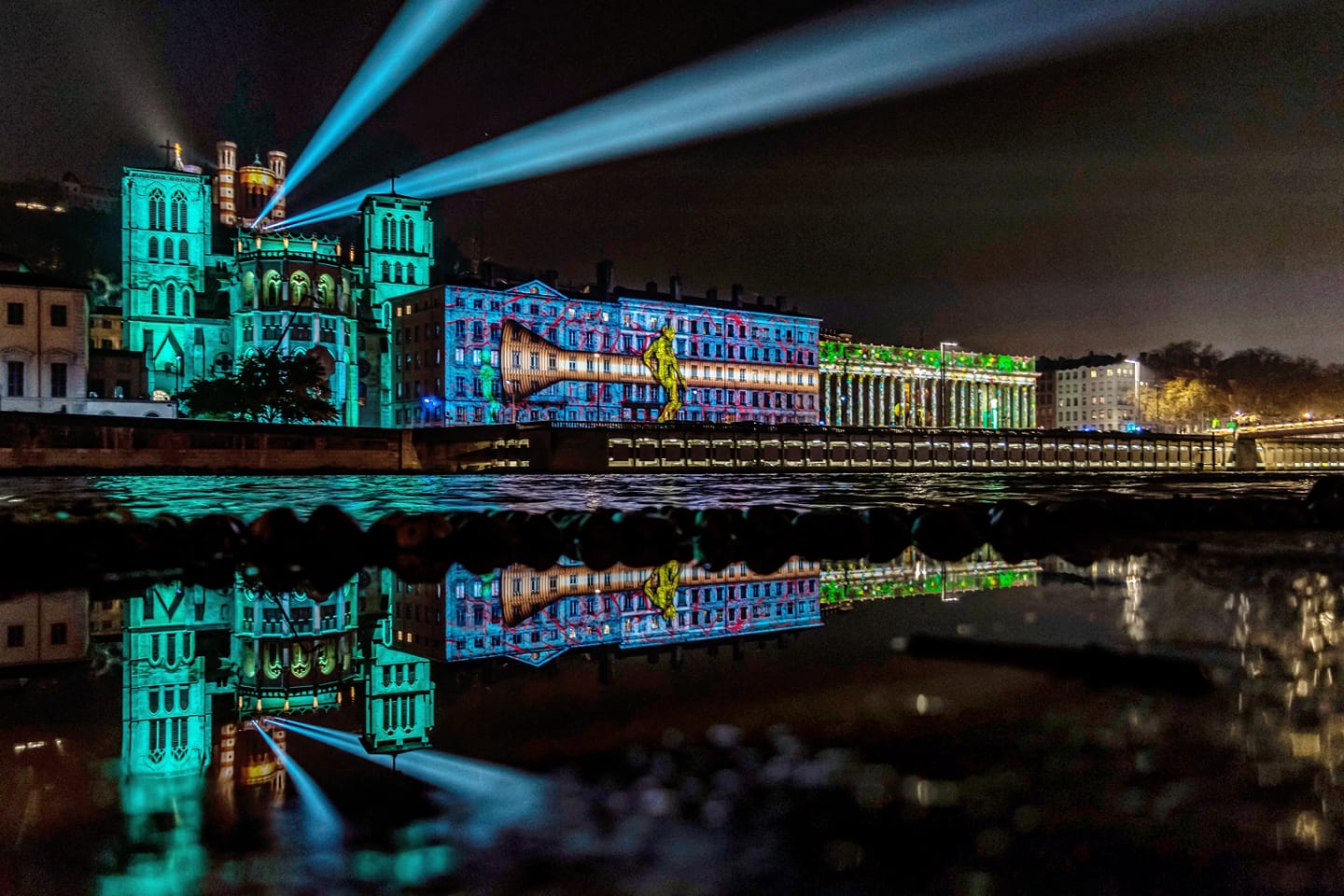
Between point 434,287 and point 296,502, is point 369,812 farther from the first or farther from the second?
point 434,287

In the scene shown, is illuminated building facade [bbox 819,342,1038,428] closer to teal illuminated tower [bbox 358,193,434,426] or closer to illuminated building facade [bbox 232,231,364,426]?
teal illuminated tower [bbox 358,193,434,426]

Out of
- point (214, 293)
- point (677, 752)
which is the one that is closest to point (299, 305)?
point (214, 293)

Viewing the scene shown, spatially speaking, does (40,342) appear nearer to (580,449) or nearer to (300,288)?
(300,288)

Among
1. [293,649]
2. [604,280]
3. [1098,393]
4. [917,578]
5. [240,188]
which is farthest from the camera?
[1098,393]

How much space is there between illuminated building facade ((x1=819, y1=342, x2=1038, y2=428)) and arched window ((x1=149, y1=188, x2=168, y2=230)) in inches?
3374

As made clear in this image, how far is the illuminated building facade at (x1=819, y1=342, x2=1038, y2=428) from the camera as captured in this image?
13838 cm

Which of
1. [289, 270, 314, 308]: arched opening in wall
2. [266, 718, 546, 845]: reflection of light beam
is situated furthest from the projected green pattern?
[266, 718, 546, 845]: reflection of light beam

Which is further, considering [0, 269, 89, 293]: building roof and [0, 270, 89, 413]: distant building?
[0, 270, 89, 413]: distant building

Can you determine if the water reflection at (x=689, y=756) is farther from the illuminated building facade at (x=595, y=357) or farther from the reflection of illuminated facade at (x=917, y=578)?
the illuminated building facade at (x=595, y=357)

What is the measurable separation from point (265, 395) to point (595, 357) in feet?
137

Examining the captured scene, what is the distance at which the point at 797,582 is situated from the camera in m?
5.55

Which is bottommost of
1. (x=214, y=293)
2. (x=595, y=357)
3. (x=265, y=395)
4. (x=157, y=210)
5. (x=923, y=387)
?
(x=265, y=395)

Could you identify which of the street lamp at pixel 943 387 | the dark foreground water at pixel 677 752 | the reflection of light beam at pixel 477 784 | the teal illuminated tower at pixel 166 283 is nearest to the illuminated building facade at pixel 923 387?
the street lamp at pixel 943 387

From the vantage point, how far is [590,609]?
460 cm
